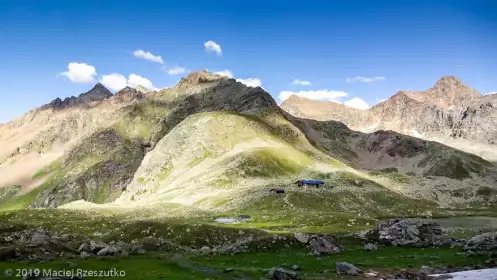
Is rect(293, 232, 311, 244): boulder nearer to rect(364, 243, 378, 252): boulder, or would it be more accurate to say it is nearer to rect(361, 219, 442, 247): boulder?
rect(364, 243, 378, 252): boulder

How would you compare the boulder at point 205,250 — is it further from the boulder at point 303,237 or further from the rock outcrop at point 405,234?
the rock outcrop at point 405,234

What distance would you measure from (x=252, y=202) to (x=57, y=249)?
280ft

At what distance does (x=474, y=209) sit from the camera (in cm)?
16862

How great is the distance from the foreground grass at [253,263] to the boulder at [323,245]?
4.23 ft

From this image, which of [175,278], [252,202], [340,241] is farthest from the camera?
[252,202]

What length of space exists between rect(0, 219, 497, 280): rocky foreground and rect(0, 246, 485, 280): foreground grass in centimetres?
99

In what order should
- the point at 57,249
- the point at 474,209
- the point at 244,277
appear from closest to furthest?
the point at 244,277, the point at 57,249, the point at 474,209

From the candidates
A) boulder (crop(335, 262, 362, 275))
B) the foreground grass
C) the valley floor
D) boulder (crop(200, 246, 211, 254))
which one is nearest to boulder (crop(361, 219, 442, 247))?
the valley floor

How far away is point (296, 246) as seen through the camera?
190 ft

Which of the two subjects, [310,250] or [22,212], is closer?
[310,250]

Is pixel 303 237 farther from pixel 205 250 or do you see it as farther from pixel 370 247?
pixel 205 250

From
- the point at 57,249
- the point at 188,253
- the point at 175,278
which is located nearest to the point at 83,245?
the point at 57,249

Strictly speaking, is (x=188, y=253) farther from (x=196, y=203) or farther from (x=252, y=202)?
(x=196, y=203)

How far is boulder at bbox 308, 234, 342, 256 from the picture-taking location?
5412 centimetres
